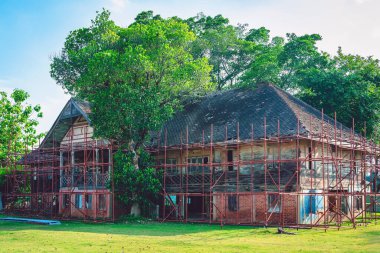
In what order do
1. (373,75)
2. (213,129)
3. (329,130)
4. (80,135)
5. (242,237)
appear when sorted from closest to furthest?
(242,237) < (329,130) < (213,129) < (80,135) < (373,75)

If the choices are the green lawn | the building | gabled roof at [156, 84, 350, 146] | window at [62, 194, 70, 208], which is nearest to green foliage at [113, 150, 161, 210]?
the building

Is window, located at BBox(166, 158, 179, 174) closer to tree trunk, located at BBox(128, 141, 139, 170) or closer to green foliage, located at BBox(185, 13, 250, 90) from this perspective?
tree trunk, located at BBox(128, 141, 139, 170)

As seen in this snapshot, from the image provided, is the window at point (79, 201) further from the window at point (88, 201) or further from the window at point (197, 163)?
the window at point (197, 163)

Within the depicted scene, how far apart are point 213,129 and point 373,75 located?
538 inches

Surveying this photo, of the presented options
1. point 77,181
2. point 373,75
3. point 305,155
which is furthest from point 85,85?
point 373,75

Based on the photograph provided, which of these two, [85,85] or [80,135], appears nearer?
[85,85]

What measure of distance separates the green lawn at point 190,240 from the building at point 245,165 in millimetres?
2548

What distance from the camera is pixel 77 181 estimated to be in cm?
2933

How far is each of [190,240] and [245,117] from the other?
39.3ft

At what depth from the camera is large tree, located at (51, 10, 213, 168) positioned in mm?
25422

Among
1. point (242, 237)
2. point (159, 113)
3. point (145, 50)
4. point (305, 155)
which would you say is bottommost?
point (242, 237)

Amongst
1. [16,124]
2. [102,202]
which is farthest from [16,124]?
[102,202]

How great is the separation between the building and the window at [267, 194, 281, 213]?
49mm

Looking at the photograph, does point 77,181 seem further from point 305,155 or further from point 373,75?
point 373,75
